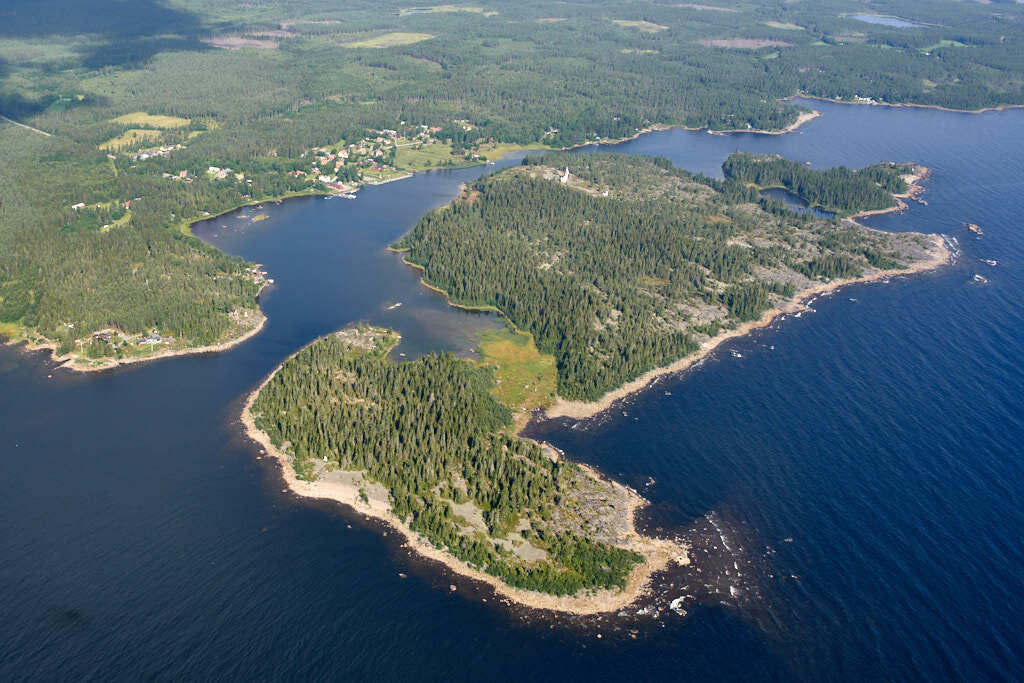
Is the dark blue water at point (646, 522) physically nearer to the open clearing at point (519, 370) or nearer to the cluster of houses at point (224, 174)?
the open clearing at point (519, 370)

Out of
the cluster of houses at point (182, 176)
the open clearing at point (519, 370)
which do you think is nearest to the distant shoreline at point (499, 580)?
the open clearing at point (519, 370)

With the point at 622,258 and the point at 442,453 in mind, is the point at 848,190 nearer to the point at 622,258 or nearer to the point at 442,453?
the point at 622,258

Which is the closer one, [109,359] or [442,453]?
[442,453]

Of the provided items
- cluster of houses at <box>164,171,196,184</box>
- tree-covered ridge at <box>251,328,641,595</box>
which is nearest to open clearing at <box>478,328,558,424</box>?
tree-covered ridge at <box>251,328,641,595</box>

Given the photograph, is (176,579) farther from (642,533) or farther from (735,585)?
(735,585)

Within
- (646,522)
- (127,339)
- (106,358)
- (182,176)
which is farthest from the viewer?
(182,176)

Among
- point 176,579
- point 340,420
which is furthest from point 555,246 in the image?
point 176,579

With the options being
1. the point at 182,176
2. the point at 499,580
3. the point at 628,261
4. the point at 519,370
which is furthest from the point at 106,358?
the point at 182,176
